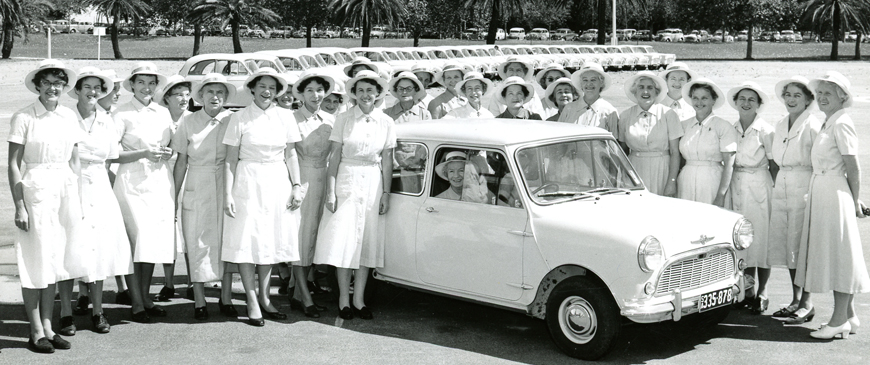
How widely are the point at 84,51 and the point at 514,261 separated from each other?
76.3m

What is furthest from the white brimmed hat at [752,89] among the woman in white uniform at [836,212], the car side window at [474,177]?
the car side window at [474,177]

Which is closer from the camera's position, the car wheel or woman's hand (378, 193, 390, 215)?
the car wheel

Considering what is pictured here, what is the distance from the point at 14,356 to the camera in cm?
658

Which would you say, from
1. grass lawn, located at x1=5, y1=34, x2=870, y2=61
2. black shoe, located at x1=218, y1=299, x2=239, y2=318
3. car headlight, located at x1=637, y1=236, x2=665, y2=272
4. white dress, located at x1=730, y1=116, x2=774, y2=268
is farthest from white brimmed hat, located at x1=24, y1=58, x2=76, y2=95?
grass lawn, located at x1=5, y1=34, x2=870, y2=61

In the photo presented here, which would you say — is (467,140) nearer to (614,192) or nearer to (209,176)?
(614,192)

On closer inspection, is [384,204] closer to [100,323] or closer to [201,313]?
[201,313]

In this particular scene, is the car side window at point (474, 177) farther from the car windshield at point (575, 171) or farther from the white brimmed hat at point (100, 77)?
the white brimmed hat at point (100, 77)

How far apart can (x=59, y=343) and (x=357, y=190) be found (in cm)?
249

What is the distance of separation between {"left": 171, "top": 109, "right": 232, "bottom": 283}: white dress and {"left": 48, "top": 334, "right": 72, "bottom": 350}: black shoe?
3.85ft

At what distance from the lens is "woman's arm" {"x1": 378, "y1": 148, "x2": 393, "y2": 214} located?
7.61m

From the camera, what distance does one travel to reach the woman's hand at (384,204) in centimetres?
759

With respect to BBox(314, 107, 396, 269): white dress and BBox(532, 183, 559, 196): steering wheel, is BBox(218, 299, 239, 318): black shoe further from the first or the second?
BBox(532, 183, 559, 196): steering wheel

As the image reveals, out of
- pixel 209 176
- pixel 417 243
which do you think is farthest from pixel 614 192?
pixel 209 176

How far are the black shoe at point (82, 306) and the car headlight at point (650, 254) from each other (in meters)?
4.60
